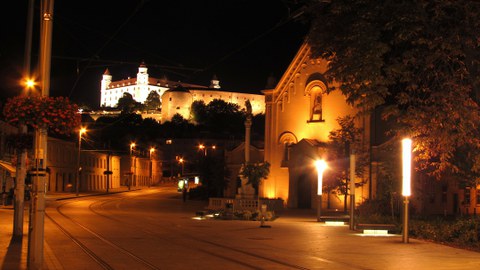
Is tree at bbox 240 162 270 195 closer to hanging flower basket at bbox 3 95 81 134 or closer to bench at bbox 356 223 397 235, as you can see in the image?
bench at bbox 356 223 397 235

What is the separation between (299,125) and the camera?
53.0 metres

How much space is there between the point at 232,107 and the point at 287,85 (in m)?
138

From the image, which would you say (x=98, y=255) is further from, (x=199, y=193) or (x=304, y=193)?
(x=199, y=193)

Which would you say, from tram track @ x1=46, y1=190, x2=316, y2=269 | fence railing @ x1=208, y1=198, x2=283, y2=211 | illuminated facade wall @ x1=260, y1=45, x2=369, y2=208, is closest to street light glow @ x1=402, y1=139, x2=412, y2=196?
tram track @ x1=46, y1=190, x2=316, y2=269

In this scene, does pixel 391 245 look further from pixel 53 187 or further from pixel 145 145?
pixel 145 145

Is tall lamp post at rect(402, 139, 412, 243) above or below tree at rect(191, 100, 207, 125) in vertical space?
below

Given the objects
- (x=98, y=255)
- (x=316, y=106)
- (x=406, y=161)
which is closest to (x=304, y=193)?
(x=316, y=106)

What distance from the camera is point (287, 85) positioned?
54.2 metres

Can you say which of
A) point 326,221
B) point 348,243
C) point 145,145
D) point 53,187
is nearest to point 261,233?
point 348,243

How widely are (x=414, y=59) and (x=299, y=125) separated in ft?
113

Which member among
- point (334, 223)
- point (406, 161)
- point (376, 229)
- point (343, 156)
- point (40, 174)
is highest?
point (343, 156)

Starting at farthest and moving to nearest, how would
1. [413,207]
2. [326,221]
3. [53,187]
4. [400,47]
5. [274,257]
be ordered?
[53,187]
[413,207]
[326,221]
[400,47]
[274,257]

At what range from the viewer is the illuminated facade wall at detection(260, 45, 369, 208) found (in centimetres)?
5025

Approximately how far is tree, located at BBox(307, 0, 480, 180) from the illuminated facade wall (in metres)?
27.8
